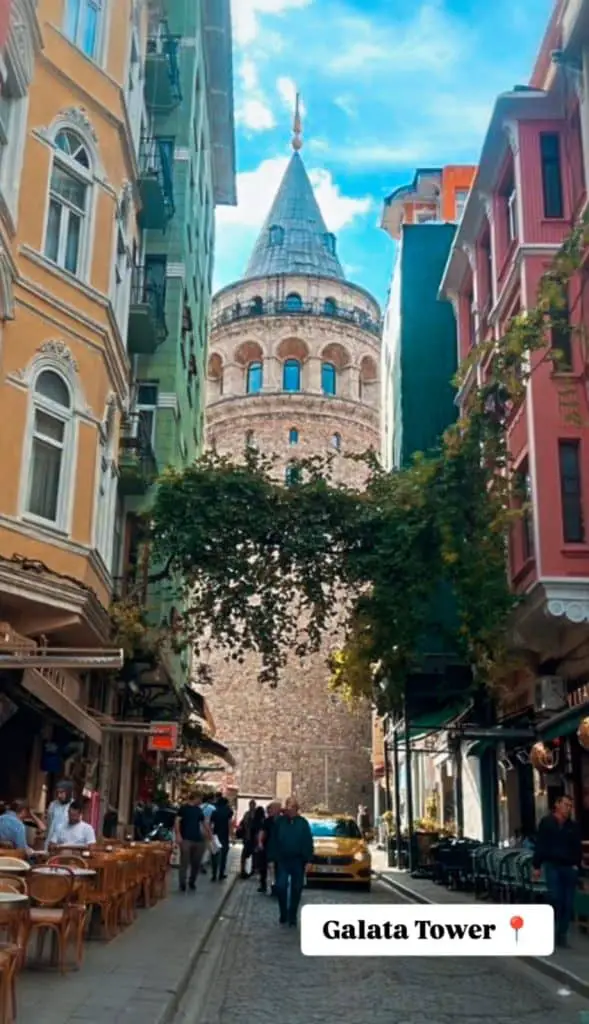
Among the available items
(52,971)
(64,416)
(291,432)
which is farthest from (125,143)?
(291,432)

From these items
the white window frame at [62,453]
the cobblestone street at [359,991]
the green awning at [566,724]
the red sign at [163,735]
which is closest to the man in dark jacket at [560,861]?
the cobblestone street at [359,991]

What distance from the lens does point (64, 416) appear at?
1628 centimetres

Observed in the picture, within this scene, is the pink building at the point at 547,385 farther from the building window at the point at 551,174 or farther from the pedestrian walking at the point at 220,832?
the pedestrian walking at the point at 220,832

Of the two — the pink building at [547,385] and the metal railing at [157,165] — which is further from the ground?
the metal railing at [157,165]

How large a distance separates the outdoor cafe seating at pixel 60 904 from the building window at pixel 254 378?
156 ft

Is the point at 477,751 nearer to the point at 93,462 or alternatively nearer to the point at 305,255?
the point at 93,462

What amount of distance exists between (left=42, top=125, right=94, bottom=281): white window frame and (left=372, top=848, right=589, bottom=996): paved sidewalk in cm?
1151

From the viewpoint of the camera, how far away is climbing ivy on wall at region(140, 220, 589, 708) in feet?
60.2

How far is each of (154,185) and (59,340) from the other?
26.4ft

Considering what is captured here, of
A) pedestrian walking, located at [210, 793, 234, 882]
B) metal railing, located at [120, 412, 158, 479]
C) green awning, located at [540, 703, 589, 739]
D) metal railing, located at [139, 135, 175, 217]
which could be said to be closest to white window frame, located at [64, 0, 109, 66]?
metal railing, located at [139, 135, 175, 217]

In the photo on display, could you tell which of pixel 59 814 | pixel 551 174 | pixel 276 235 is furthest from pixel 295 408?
pixel 59 814

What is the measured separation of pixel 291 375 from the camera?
6172cm

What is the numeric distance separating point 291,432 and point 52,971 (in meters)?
50.7

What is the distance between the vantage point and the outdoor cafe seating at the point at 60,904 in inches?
293
